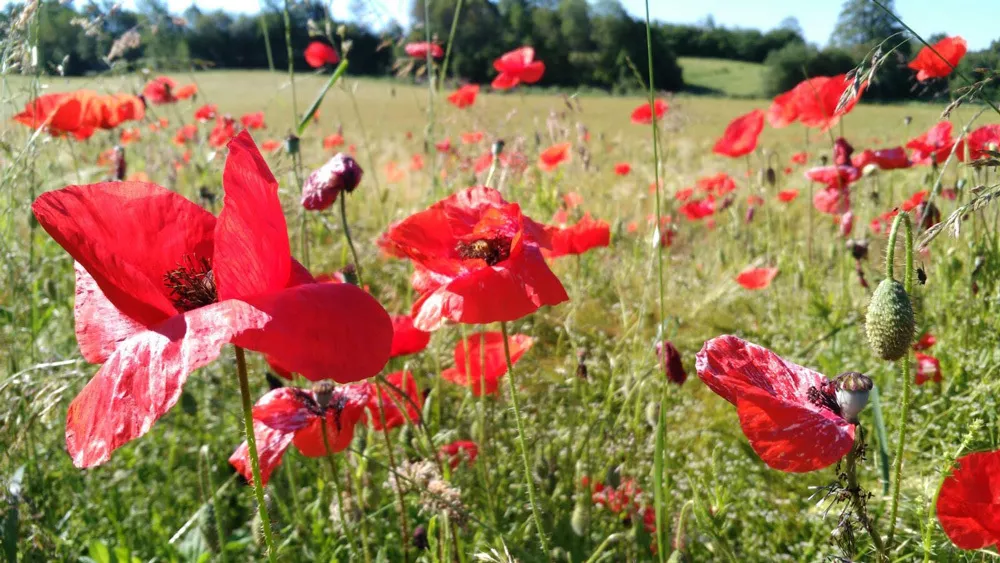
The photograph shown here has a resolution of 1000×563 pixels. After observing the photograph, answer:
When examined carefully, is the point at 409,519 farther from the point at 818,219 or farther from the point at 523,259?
the point at 818,219

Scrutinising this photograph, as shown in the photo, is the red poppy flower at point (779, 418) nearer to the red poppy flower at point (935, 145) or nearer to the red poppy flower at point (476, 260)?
the red poppy flower at point (476, 260)

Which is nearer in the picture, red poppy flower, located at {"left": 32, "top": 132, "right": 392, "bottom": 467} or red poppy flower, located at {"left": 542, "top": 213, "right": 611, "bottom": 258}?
red poppy flower, located at {"left": 32, "top": 132, "right": 392, "bottom": 467}

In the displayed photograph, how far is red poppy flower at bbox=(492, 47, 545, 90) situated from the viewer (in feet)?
10.8

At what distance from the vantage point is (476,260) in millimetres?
1103

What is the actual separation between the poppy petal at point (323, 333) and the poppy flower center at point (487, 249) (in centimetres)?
45

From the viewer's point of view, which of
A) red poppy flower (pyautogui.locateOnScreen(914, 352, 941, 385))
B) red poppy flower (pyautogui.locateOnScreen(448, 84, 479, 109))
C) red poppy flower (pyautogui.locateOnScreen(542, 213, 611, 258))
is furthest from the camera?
red poppy flower (pyautogui.locateOnScreen(448, 84, 479, 109))

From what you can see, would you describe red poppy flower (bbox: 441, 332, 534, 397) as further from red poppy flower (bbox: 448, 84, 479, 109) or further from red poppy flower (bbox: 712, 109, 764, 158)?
red poppy flower (bbox: 448, 84, 479, 109)

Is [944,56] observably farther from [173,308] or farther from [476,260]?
[173,308]

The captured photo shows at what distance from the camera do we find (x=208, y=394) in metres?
2.27

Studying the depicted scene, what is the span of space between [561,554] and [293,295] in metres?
0.87

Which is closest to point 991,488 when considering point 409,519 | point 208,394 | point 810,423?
point 810,423

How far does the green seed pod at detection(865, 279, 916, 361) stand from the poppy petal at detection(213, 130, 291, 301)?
60 cm

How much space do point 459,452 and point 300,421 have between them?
54 centimetres

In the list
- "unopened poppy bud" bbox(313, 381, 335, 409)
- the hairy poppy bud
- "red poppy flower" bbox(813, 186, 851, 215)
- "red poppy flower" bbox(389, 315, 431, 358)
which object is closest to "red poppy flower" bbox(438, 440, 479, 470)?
"red poppy flower" bbox(389, 315, 431, 358)
